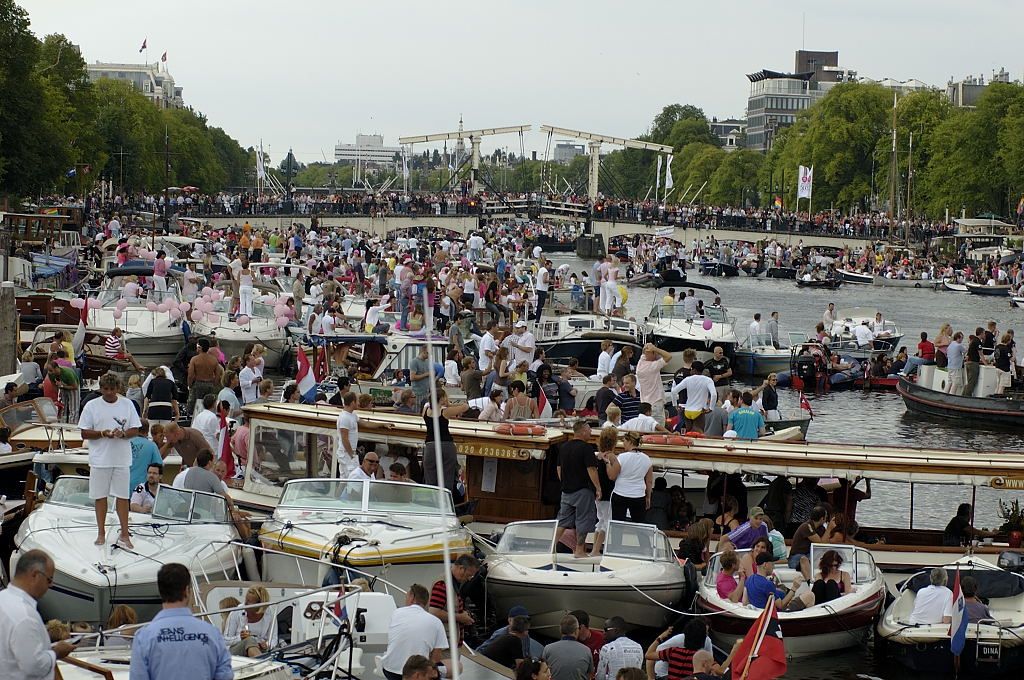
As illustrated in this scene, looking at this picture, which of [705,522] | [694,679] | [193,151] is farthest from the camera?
[193,151]

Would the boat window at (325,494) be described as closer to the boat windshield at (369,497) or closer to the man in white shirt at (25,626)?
the boat windshield at (369,497)

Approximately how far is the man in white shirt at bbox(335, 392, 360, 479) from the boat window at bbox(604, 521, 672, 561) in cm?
330

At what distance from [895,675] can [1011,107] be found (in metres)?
92.3

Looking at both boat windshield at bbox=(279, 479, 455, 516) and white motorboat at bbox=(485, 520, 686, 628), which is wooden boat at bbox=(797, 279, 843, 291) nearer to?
white motorboat at bbox=(485, 520, 686, 628)

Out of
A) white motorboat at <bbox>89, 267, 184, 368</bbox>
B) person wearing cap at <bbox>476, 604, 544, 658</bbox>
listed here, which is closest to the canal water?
person wearing cap at <bbox>476, 604, 544, 658</bbox>

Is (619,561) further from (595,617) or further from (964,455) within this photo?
(964,455)

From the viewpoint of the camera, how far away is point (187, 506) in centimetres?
1598

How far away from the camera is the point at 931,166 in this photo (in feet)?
362

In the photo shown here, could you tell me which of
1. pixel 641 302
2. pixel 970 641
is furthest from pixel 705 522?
pixel 641 302

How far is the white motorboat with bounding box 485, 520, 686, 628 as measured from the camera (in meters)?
15.8

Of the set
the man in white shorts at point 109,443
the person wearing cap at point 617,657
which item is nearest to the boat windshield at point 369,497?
the man in white shorts at point 109,443

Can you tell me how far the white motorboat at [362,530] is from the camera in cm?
1517

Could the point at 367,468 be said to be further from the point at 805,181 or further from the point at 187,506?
the point at 805,181

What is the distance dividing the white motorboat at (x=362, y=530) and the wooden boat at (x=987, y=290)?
230 ft
